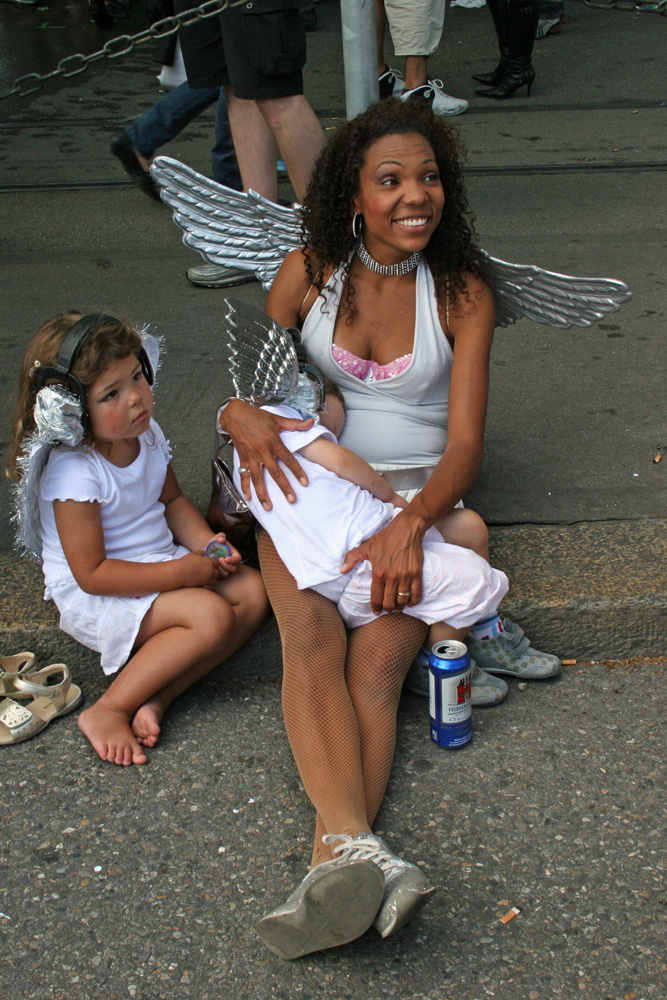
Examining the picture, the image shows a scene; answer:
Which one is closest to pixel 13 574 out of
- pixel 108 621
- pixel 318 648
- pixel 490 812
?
pixel 108 621

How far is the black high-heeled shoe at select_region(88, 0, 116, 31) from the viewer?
10.1m

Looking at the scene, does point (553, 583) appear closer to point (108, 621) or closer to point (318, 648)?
point (318, 648)

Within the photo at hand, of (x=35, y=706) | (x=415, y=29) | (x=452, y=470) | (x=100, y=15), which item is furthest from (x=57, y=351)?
(x=100, y=15)

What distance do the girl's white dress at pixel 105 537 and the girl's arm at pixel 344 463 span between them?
0.42 metres

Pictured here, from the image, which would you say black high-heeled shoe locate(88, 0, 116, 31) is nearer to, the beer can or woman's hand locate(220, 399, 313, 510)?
woman's hand locate(220, 399, 313, 510)

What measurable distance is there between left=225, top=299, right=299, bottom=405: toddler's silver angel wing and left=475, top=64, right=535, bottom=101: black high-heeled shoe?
216 inches

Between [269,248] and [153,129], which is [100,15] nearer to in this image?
[153,129]

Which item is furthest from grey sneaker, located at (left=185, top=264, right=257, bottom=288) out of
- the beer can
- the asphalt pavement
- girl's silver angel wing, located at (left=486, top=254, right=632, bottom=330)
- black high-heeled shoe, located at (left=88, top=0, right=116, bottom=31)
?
black high-heeled shoe, located at (left=88, top=0, right=116, bottom=31)

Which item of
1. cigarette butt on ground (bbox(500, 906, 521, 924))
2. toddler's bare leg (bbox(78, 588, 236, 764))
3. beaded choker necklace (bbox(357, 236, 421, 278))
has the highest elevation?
beaded choker necklace (bbox(357, 236, 421, 278))

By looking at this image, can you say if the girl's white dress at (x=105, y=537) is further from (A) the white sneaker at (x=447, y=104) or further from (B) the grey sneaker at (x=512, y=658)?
(A) the white sneaker at (x=447, y=104)

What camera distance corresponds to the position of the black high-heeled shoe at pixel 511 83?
722 centimetres

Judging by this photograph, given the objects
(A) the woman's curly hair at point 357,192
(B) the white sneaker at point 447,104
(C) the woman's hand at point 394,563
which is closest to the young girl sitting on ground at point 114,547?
(C) the woman's hand at point 394,563

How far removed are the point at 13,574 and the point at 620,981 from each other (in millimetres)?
1791

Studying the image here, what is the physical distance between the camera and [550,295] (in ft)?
8.96
